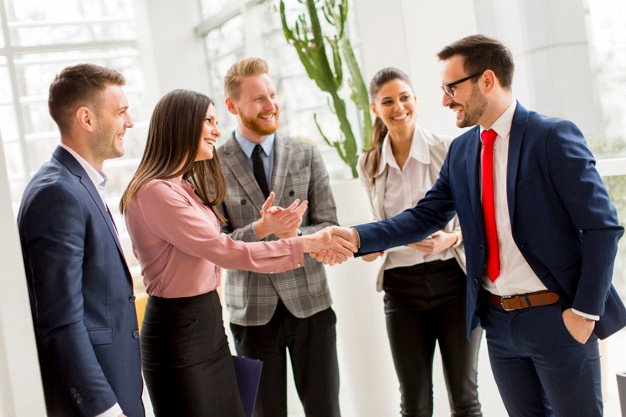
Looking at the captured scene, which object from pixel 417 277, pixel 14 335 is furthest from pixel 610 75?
pixel 14 335

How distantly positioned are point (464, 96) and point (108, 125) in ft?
3.74

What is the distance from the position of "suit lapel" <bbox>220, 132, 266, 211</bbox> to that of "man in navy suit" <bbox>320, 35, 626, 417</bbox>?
0.83 metres

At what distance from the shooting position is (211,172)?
2574 mm

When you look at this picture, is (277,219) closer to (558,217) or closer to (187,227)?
(187,227)

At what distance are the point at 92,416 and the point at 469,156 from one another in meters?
1.42

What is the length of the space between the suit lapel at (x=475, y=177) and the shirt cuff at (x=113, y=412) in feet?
4.07

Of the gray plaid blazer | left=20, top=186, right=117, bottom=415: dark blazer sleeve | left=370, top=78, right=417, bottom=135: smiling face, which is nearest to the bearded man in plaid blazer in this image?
the gray plaid blazer

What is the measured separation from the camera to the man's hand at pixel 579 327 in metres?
2.03

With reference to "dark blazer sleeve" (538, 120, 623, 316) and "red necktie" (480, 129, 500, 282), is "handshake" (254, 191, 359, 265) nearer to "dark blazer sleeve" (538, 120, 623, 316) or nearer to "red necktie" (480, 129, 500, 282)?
"red necktie" (480, 129, 500, 282)

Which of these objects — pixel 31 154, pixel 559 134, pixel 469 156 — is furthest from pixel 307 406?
pixel 31 154

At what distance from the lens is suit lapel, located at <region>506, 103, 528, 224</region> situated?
2145mm

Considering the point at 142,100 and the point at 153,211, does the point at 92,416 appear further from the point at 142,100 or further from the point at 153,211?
the point at 142,100

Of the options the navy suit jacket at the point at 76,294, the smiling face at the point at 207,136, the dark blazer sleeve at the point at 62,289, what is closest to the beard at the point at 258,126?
the smiling face at the point at 207,136

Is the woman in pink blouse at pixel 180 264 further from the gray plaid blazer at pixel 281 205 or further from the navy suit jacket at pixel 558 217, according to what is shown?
the navy suit jacket at pixel 558 217
